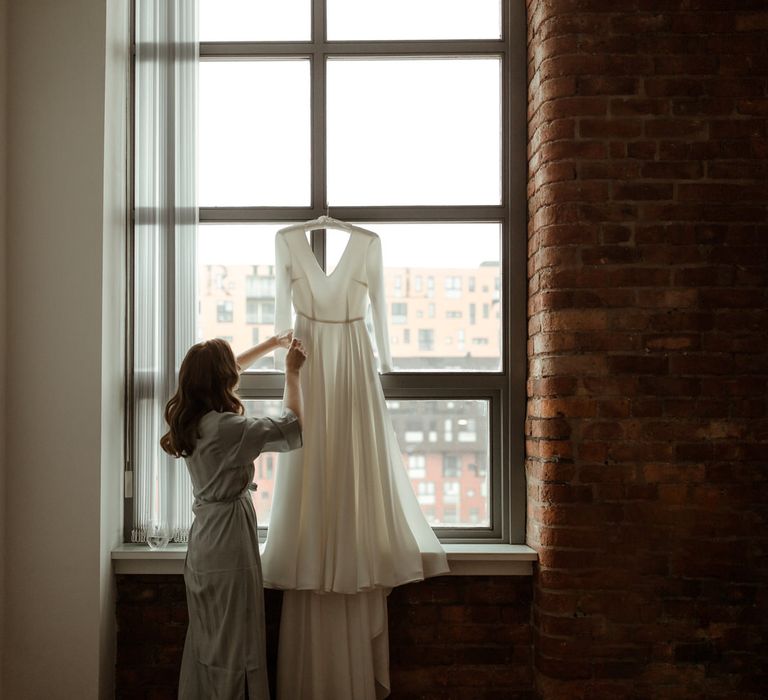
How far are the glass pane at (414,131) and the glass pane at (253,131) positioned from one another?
0.13 m

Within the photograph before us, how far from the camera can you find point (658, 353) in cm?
248

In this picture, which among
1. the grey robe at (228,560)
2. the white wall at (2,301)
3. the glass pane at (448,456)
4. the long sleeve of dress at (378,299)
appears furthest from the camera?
the glass pane at (448,456)

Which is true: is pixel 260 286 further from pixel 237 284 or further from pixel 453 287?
pixel 453 287

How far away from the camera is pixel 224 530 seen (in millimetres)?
2312

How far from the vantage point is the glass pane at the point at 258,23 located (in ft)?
9.54

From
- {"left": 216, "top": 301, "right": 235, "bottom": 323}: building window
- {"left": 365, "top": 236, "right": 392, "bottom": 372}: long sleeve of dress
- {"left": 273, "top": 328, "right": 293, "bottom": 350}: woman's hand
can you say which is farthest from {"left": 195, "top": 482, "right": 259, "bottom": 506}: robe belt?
{"left": 216, "top": 301, "right": 235, "bottom": 323}: building window

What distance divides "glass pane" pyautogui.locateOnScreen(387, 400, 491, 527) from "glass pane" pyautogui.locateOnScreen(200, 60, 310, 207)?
992 mm

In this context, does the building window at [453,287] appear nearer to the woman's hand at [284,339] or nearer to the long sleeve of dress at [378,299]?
the long sleeve of dress at [378,299]

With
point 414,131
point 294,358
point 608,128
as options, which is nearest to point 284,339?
point 294,358

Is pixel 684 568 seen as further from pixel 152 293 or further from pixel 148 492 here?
pixel 152 293

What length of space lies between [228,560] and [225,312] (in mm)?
996

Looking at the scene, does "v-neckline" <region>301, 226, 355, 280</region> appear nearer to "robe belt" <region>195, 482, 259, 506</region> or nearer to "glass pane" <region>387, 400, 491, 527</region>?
"glass pane" <region>387, 400, 491, 527</region>

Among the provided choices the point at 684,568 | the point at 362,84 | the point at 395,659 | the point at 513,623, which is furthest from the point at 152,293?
the point at 684,568

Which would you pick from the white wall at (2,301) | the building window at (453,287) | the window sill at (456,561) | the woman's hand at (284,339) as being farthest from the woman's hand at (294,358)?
the white wall at (2,301)
